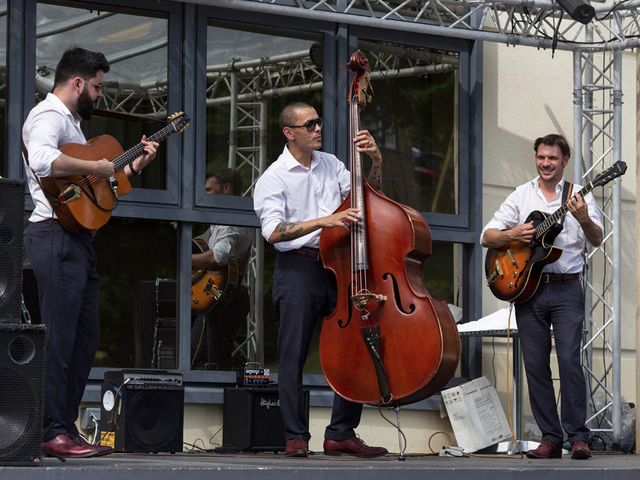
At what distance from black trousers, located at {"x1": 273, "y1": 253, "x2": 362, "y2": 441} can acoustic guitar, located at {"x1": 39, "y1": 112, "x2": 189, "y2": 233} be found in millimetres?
830

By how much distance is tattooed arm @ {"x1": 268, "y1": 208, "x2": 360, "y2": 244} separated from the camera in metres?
5.82

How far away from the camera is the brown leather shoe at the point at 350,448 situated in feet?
20.4

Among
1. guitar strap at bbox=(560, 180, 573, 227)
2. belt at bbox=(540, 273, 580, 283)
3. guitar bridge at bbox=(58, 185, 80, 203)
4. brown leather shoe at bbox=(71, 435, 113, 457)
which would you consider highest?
guitar strap at bbox=(560, 180, 573, 227)

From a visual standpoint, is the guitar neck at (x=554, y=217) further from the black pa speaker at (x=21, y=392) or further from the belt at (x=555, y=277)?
the black pa speaker at (x=21, y=392)

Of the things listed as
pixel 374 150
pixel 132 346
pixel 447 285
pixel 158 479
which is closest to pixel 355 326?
pixel 374 150

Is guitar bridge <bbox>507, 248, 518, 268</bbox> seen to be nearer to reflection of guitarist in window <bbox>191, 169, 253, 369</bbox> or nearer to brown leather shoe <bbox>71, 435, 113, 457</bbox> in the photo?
reflection of guitarist in window <bbox>191, 169, 253, 369</bbox>

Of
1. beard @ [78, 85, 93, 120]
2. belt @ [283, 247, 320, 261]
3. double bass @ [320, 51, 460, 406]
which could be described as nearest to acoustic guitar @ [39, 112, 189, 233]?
beard @ [78, 85, 93, 120]

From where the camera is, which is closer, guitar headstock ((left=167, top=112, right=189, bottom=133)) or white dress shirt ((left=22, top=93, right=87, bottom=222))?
white dress shirt ((left=22, top=93, right=87, bottom=222))

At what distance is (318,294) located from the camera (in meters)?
6.16

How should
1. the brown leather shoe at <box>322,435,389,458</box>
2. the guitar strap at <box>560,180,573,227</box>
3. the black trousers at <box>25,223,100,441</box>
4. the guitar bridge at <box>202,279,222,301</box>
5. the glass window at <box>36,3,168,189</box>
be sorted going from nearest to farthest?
the black trousers at <box>25,223,100,441</box> → the brown leather shoe at <box>322,435,389,458</box> → the guitar strap at <box>560,180,573,227</box> → the glass window at <box>36,3,168,189</box> → the guitar bridge at <box>202,279,222,301</box>

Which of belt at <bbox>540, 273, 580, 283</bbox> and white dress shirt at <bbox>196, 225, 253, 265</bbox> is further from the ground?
white dress shirt at <bbox>196, 225, 253, 265</bbox>

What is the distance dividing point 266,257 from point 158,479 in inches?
144

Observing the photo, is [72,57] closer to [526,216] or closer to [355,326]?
[355,326]

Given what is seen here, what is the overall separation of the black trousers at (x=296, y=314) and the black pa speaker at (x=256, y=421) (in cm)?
114
